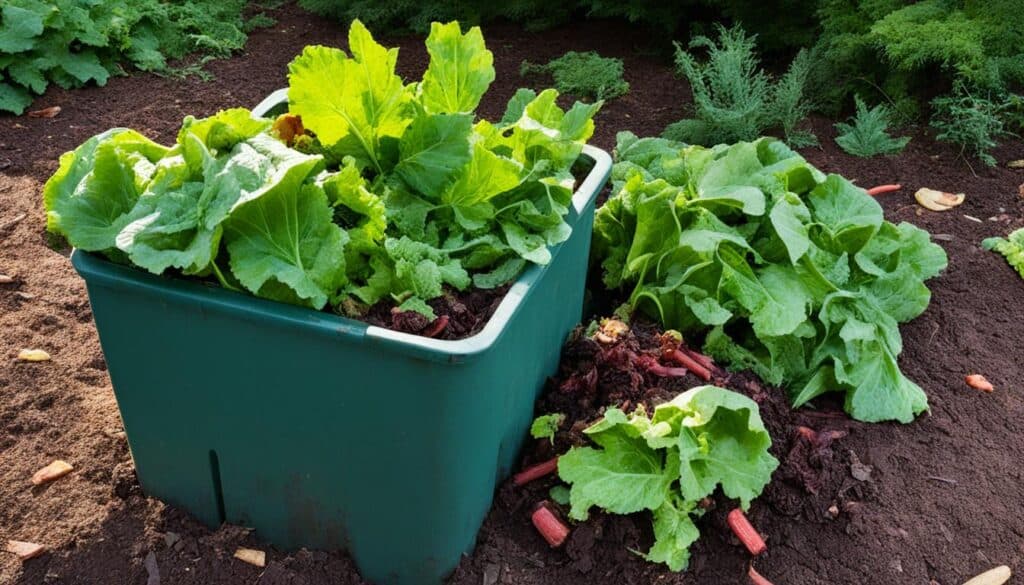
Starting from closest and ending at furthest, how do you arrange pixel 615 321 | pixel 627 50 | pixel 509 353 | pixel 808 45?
pixel 509 353, pixel 615 321, pixel 808 45, pixel 627 50

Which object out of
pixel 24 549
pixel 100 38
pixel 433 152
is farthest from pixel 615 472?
pixel 100 38

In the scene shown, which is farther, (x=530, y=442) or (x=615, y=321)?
(x=615, y=321)

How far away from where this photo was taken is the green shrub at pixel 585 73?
5027 mm

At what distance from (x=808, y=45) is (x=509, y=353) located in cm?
354

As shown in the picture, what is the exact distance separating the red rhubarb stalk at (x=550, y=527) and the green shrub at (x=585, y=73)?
2.72 meters

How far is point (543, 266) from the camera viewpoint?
2480 millimetres

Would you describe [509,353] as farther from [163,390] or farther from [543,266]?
[163,390]

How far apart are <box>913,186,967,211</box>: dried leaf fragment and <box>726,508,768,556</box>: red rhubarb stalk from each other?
2.05 meters

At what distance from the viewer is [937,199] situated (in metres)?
4.11

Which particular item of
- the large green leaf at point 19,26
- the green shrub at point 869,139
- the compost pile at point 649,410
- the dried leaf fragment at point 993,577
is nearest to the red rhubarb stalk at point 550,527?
the compost pile at point 649,410

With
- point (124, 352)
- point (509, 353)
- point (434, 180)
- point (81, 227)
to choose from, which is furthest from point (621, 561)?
point (81, 227)

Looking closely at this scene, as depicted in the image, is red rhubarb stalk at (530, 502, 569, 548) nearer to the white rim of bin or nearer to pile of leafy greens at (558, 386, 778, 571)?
pile of leafy greens at (558, 386, 778, 571)

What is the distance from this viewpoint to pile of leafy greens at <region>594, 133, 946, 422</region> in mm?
→ 3032

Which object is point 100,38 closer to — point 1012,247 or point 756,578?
point 756,578
